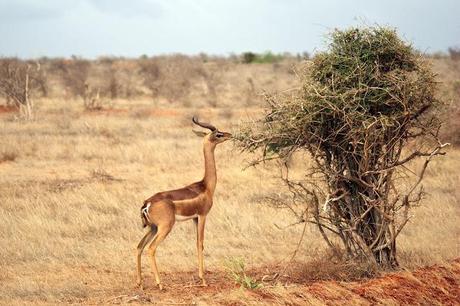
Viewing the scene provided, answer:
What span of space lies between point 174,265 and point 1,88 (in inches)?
946

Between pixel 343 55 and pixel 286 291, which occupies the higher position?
pixel 343 55

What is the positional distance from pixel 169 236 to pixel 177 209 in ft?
10.4

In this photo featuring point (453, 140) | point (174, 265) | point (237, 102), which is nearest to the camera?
point (174, 265)

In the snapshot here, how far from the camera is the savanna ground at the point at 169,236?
8125 mm

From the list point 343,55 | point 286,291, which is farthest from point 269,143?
point 286,291

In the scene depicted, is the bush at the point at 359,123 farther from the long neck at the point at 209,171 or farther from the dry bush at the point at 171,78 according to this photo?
the dry bush at the point at 171,78

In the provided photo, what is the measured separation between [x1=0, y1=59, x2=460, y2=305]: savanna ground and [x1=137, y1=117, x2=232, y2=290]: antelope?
39 centimetres

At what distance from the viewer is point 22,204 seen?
13.8 m

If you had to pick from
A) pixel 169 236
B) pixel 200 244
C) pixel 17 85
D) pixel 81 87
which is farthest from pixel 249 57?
pixel 200 244

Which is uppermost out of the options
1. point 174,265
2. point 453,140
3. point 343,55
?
point 343,55

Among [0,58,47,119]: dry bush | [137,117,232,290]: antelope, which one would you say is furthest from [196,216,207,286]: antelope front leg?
[0,58,47,119]: dry bush

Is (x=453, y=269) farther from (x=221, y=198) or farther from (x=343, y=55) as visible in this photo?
(x=221, y=198)

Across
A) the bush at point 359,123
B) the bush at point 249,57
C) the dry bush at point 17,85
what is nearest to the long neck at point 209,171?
the bush at point 359,123

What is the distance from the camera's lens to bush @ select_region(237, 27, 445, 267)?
8633mm
